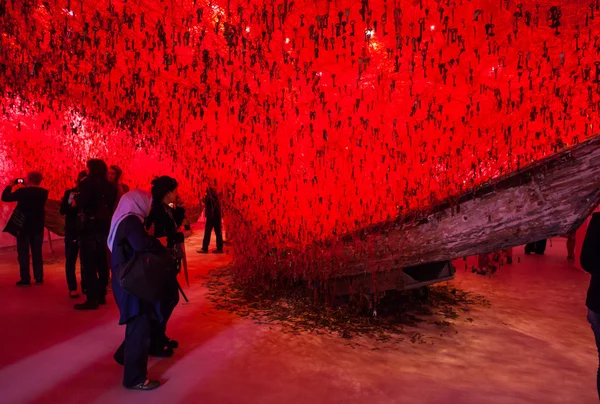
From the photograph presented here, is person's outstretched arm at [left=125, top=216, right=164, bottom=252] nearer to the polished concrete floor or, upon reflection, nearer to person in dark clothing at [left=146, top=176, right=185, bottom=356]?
person in dark clothing at [left=146, top=176, right=185, bottom=356]

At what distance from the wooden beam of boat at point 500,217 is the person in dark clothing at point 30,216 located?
416cm

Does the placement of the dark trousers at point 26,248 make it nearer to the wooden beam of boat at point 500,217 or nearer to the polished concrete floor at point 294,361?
the polished concrete floor at point 294,361

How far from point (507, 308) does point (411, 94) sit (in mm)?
2906

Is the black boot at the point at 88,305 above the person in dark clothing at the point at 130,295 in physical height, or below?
below

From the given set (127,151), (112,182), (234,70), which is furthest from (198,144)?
(127,151)

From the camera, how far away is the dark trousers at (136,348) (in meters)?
2.91

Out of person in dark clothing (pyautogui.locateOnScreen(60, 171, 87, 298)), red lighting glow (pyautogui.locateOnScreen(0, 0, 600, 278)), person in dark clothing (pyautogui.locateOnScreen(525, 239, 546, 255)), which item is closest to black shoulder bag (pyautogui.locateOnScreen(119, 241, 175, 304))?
red lighting glow (pyautogui.locateOnScreen(0, 0, 600, 278))

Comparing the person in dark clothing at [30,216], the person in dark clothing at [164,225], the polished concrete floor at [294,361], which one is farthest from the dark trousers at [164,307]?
the person in dark clothing at [30,216]

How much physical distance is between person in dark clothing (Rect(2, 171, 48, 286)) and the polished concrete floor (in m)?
0.76

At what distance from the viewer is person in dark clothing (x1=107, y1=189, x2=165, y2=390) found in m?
2.87

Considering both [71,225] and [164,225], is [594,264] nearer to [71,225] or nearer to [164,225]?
[164,225]

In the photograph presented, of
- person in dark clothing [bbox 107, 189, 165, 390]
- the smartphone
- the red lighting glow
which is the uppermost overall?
the red lighting glow

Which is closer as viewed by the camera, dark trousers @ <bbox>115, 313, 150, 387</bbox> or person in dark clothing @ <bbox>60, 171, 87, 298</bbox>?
dark trousers @ <bbox>115, 313, 150, 387</bbox>

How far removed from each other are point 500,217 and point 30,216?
18.2 feet
